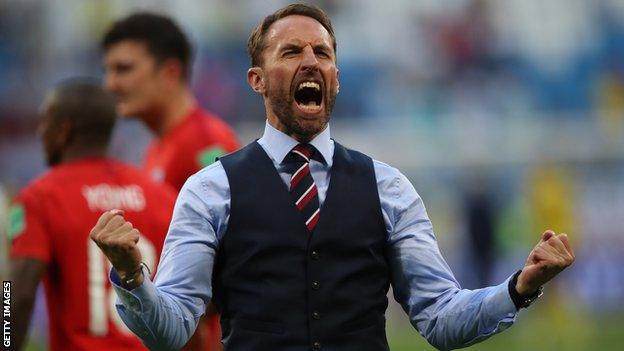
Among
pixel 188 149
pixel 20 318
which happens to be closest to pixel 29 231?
pixel 20 318

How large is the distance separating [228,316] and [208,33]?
54.3 ft

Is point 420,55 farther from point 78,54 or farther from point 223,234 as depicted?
point 223,234

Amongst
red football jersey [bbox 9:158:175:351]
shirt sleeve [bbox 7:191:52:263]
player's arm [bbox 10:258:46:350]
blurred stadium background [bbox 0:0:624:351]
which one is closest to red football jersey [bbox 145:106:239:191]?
red football jersey [bbox 9:158:175:351]

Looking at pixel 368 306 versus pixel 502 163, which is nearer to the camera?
pixel 368 306

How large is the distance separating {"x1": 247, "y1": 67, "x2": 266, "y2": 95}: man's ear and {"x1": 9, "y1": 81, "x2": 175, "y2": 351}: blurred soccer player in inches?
62.5

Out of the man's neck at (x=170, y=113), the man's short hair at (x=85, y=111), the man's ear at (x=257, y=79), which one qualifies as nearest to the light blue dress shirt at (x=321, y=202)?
the man's ear at (x=257, y=79)

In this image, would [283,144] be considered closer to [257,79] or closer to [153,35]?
[257,79]

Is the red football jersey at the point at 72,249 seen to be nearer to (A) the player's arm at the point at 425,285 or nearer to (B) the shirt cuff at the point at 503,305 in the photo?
(A) the player's arm at the point at 425,285

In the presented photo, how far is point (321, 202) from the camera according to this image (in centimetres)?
376

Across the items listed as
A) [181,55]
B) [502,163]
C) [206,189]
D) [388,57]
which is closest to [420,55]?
[388,57]

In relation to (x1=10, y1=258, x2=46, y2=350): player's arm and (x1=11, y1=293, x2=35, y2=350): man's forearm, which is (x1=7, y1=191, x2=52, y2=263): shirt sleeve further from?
(x1=11, y1=293, x2=35, y2=350): man's forearm

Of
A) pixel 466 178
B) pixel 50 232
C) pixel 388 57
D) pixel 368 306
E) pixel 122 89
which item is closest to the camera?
pixel 368 306

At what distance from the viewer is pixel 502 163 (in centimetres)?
1981

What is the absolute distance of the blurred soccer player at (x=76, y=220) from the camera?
17.1 feet
